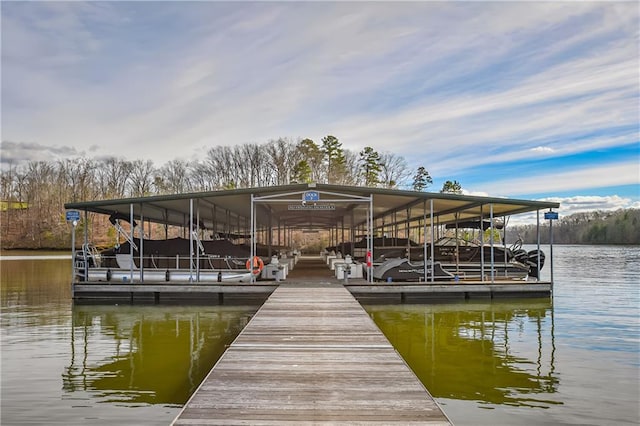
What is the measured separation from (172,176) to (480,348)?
5889 cm

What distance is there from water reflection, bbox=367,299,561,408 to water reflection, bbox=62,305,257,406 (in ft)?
11.4

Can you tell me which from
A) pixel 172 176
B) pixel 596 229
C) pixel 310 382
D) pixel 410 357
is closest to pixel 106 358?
pixel 310 382

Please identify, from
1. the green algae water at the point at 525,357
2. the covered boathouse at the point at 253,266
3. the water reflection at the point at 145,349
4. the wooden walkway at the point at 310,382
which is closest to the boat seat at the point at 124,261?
the covered boathouse at the point at 253,266

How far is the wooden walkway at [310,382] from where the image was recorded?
418 centimetres

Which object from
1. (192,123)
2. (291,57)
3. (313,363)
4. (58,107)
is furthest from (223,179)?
(313,363)

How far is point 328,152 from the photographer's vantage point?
55.5 meters

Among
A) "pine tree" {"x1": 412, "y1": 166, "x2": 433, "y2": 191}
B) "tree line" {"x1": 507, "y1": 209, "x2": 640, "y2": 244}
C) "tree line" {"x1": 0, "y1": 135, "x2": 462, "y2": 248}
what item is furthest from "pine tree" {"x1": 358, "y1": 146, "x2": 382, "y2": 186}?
"tree line" {"x1": 507, "y1": 209, "x2": 640, "y2": 244}

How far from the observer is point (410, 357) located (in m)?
8.44

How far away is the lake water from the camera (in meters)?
5.96

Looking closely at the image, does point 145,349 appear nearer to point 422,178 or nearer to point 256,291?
point 256,291

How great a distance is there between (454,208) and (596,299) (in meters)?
5.64

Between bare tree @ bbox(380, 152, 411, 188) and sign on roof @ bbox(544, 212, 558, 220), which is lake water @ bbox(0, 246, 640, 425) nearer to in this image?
sign on roof @ bbox(544, 212, 558, 220)

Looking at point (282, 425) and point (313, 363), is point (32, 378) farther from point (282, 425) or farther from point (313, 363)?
point (282, 425)

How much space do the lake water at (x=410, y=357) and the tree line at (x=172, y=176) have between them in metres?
41.6
